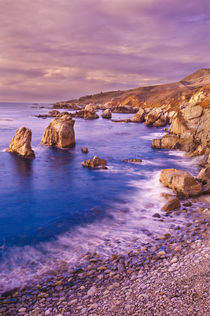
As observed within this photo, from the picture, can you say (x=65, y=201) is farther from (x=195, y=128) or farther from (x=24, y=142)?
(x=195, y=128)

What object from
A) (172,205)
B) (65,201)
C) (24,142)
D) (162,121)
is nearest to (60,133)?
(24,142)

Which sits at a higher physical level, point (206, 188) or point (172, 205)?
point (206, 188)

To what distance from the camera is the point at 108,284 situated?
25.6 feet

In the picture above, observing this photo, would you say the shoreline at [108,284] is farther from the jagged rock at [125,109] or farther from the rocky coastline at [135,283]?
the jagged rock at [125,109]

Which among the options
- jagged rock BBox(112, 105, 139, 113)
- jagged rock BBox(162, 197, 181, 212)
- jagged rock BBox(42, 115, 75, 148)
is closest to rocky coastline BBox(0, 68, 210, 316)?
jagged rock BBox(162, 197, 181, 212)

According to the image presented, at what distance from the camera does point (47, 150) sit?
1309 inches

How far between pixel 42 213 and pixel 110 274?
26.0ft

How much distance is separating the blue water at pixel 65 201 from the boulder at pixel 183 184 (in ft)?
4.31

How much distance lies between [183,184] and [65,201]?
28.0ft

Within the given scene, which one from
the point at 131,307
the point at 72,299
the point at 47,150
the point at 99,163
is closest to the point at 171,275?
the point at 131,307

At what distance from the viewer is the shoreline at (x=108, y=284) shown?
6.69 m

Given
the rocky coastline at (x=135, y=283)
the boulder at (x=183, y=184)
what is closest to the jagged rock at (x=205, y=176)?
the boulder at (x=183, y=184)

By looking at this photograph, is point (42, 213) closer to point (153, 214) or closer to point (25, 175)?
point (153, 214)

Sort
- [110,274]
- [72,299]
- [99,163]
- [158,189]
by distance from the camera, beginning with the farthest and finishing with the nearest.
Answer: [99,163] → [158,189] → [110,274] → [72,299]
